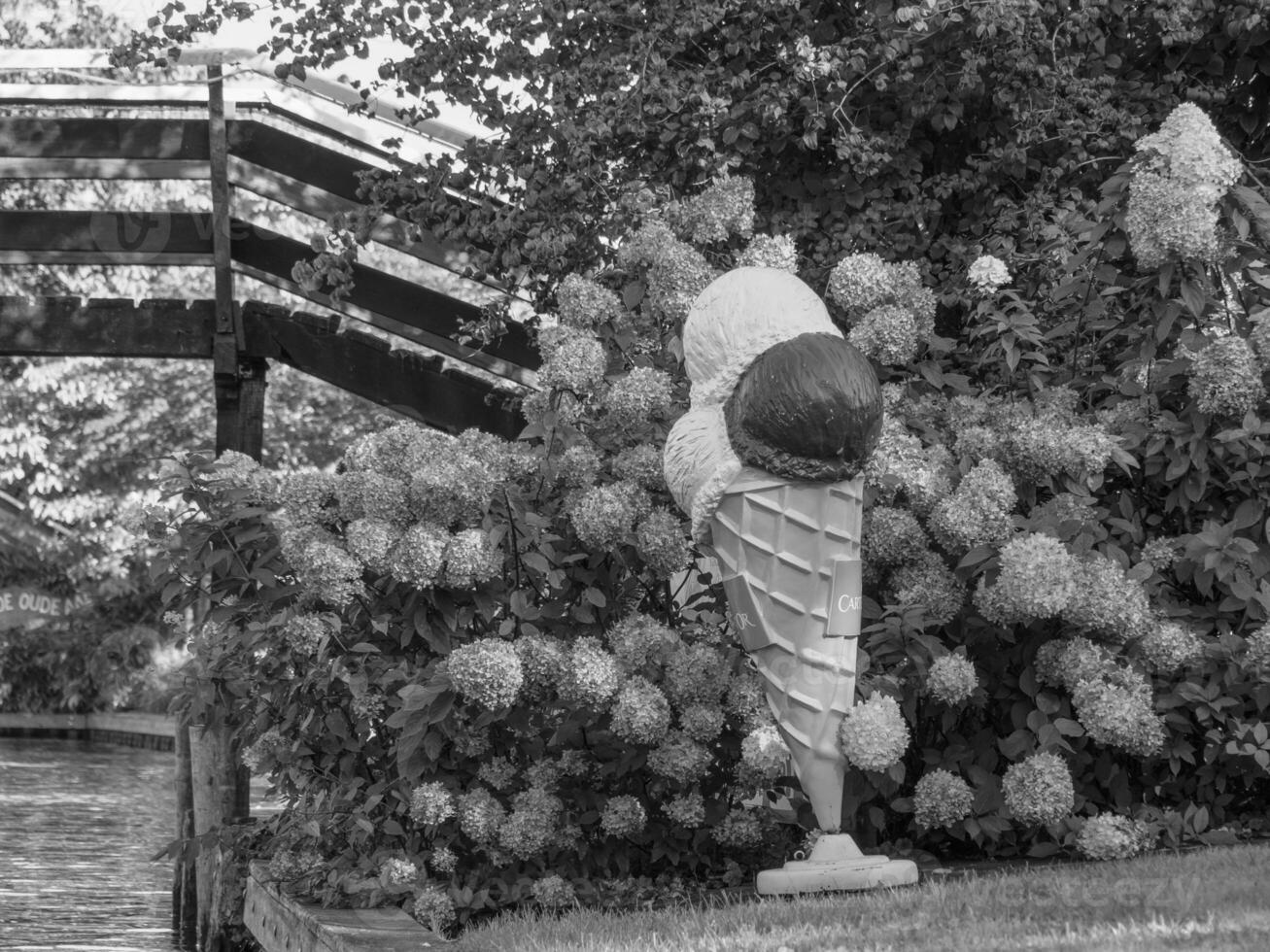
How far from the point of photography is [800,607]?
4.78 m

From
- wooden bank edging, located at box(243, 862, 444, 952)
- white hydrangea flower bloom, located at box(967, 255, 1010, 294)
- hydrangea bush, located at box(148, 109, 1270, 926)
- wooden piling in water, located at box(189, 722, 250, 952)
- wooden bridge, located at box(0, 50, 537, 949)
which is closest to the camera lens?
wooden bank edging, located at box(243, 862, 444, 952)

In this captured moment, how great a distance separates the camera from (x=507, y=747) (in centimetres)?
555

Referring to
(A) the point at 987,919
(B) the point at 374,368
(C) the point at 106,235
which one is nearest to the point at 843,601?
(A) the point at 987,919

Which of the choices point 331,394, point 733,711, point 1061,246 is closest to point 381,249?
point 331,394

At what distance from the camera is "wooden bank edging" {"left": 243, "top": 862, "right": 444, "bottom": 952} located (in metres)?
4.64

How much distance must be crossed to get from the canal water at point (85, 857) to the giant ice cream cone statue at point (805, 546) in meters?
4.82

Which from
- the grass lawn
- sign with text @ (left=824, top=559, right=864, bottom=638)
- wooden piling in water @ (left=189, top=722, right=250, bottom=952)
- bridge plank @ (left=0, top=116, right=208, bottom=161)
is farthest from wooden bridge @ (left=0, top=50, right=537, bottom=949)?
the grass lawn

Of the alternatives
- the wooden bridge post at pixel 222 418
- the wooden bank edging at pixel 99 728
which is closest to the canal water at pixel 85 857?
the wooden bridge post at pixel 222 418

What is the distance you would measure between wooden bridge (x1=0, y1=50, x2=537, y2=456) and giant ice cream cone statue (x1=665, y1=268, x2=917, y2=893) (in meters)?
4.66

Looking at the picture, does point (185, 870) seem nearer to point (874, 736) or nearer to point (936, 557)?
point (936, 557)

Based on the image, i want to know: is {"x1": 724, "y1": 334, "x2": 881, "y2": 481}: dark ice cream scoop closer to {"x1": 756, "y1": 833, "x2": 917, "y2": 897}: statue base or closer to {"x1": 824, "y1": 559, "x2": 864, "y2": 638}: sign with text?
A: {"x1": 824, "y1": 559, "x2": 864, "y2": 638}: sign with text

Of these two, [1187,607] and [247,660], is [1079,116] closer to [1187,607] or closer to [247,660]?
[1187,607]

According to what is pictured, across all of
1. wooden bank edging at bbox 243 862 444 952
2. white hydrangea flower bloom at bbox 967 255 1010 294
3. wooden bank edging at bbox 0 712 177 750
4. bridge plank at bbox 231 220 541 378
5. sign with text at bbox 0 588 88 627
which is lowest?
wooden bank edging at bbox 0 712 177 750

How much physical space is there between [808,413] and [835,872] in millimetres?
1298
